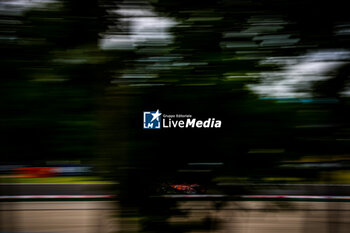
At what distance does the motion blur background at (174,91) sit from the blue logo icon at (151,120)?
0.11 ft

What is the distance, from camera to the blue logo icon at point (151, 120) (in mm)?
1463

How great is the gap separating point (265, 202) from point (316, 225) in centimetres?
147

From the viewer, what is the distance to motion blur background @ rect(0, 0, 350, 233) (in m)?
1.42

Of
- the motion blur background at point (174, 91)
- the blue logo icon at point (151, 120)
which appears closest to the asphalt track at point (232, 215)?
the motion blur background at point (174, 91)

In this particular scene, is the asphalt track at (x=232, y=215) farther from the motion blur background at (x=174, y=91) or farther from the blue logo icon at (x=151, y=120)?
the blue logo icon at (x=151, y=120)

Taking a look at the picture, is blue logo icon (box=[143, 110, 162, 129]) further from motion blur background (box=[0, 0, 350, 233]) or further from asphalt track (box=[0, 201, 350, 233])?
asphalt track (box=[0, 201, 350, 233])

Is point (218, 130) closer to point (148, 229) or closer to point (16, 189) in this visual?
point (148, 229)

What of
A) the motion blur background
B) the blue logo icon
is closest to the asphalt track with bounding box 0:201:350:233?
the motion blur background

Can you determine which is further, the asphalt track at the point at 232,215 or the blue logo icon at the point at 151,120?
the asphalt track at the point at 232,215

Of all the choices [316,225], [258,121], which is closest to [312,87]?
[258,121]

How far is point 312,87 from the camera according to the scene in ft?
4.70

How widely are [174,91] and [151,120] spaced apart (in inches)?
9.5

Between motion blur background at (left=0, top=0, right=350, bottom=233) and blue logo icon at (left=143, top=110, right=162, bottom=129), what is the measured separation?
34 mm

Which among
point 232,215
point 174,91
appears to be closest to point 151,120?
point 174,91
